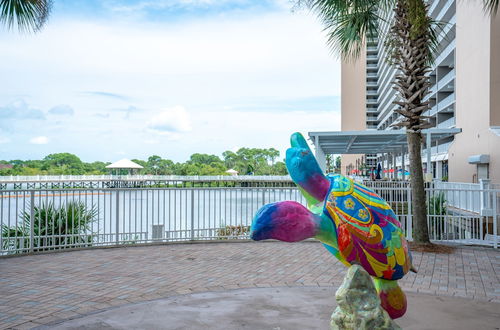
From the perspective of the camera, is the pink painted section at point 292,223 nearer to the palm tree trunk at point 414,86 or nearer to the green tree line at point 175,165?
the palm tree trunk at point 414,86

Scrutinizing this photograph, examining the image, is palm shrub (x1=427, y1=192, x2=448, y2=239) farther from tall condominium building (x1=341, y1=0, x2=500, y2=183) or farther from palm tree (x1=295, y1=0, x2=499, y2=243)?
tall condominium building (x1=341, y1=0, x2=500, y2=183)

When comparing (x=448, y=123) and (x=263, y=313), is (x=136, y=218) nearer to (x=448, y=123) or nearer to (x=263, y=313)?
(x=263, y=313)

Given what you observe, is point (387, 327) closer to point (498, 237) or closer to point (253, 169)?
point (498, 237)

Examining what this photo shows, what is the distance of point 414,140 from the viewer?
10.6 m

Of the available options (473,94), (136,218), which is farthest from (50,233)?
(473,94)

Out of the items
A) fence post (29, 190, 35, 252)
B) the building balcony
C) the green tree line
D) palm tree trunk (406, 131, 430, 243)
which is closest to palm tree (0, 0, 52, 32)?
fence post (29, 190, 35, 252)

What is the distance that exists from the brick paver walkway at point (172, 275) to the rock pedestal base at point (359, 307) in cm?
325

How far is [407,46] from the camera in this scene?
1073 centimetres

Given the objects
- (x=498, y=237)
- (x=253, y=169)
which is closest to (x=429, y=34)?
(x=498, y=237)

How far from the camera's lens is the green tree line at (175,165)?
105 metres

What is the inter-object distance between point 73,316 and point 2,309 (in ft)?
3.42

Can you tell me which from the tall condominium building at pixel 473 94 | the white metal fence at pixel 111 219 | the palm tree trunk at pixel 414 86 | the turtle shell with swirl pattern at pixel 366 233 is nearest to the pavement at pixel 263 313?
the turtle shell with swirl pattern at pixel 366 233

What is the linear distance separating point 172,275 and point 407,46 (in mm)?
7860

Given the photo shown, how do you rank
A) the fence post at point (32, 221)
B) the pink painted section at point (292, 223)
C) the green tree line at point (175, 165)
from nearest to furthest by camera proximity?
the pink painted section at point (292, 223) < the fence post at point (32, 221) < the green tree line at point (175, 165)
